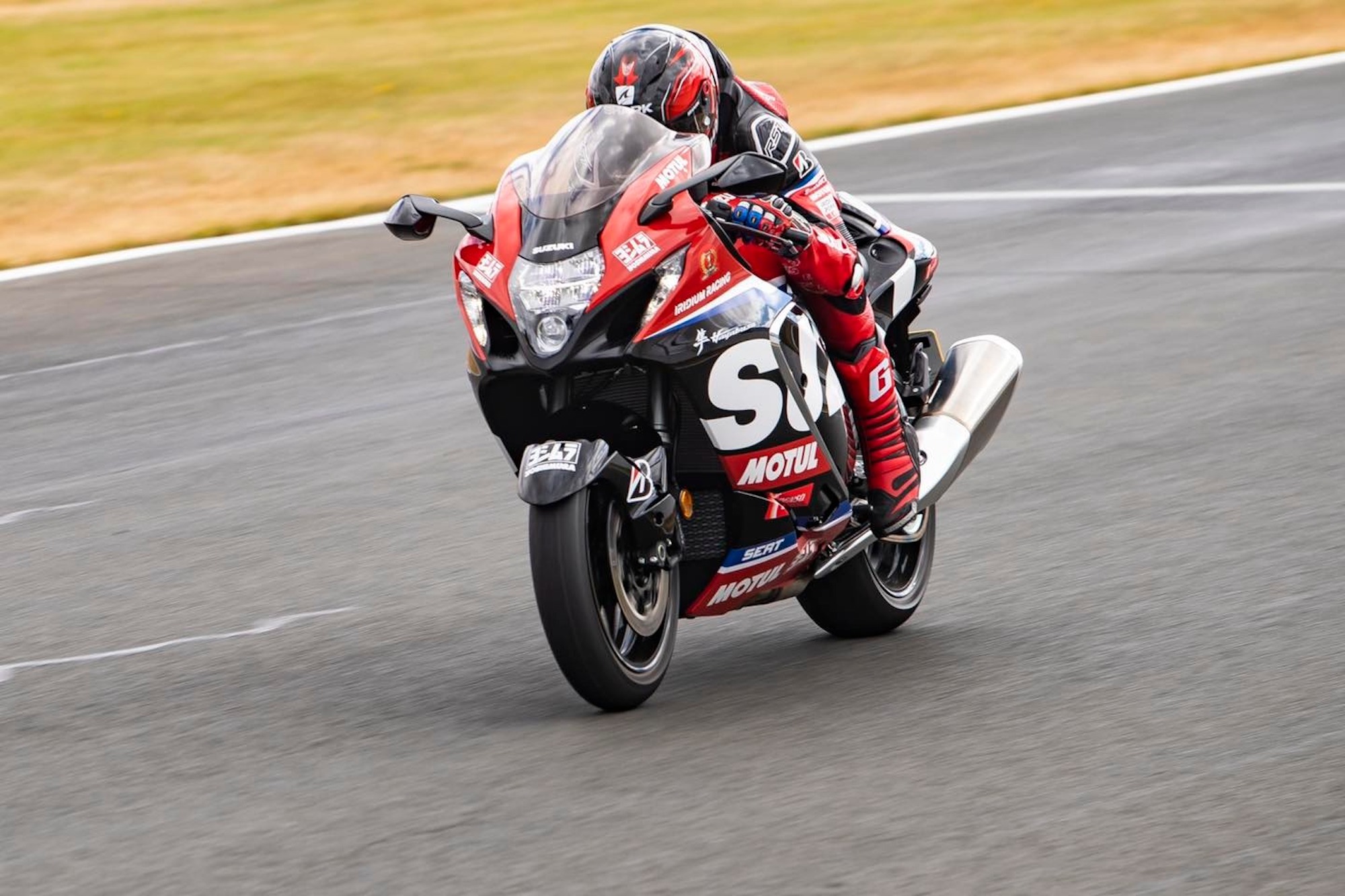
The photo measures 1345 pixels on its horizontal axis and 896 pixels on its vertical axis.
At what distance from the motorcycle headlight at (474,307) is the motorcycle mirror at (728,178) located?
46cm

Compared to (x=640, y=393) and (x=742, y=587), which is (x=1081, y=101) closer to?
(x=742, y=587)

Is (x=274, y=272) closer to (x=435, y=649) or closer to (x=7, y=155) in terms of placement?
(x=7, y=155)

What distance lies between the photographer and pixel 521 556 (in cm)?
784

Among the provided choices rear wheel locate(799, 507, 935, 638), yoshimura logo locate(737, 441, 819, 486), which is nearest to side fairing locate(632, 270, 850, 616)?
yoshimura logo locate(737, 441, 819, 486)

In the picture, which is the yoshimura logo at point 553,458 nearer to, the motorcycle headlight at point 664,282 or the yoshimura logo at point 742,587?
the motorcycle headlight at point 664,282

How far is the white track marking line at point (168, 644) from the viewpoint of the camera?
6551 millimetres

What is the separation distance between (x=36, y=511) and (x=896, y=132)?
39.0 feet

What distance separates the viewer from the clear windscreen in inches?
219

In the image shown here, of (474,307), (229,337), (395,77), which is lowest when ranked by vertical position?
(395,77)

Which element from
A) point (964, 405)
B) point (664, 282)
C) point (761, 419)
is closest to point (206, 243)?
point (964, 405)

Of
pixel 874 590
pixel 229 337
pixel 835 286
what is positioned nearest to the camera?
pixel 835 286

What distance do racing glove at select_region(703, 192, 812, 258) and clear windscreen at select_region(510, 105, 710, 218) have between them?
0.14m

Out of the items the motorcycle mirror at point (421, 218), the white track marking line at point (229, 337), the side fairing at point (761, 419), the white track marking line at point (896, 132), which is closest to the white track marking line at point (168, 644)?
the motorcycle mirror at point (421, 218)

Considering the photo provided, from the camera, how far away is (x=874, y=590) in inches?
258
